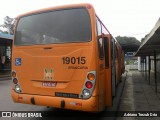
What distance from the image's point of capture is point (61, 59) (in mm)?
6031

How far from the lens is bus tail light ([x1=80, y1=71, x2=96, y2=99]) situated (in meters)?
5.71

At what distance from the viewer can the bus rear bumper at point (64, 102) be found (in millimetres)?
5645

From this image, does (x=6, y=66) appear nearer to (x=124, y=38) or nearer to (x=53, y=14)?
(x=53, y=14)

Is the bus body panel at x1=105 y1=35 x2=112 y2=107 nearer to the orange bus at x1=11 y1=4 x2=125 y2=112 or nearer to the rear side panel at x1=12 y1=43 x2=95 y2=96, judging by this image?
the orange bus at x1=11 y1=4 x2=125 y2=112

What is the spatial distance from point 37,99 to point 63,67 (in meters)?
1.03

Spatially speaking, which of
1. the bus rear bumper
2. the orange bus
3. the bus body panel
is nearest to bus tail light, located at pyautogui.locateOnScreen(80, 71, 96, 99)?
the orange bus

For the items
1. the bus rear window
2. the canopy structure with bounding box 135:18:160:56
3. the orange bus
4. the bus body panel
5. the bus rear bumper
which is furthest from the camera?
the canopy structure with bounding box 135:18:160:56

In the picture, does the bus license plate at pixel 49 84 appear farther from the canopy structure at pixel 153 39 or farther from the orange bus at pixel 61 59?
the canopy structure at pixel 153 39


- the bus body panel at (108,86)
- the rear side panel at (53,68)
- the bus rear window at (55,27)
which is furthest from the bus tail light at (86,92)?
the bus body panel at (108,86)

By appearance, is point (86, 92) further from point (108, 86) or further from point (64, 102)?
point (108, 86)

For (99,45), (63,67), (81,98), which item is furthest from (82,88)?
(99,45)

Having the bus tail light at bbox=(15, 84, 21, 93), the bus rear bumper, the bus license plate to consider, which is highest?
the bus license plate

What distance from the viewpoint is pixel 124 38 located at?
79312 millimetres

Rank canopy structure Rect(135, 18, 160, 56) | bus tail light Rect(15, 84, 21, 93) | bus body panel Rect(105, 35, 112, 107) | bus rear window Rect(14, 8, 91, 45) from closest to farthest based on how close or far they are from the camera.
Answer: bus rear window Rect(14, 8, 91, 45), bus tail light Rect(15, 84, 21, 93), bus body panel Rect(105, 35, 112, 107), canopy structure Rect(135, 18, 160, 56)
